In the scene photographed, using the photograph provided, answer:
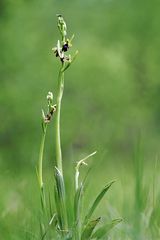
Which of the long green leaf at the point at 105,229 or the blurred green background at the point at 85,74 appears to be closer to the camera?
the long green leaf at the point at 105,229

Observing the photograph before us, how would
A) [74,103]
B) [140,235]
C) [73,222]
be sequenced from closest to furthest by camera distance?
[140,235] < [73,222] < [74,103]

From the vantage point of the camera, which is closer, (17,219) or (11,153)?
(17,219)

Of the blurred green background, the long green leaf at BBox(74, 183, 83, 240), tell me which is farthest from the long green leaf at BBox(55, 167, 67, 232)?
the blurred green background

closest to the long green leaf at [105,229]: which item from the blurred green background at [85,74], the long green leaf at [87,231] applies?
the long green leaf at [87,231]

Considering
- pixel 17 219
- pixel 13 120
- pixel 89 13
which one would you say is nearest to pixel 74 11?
pixel 89 13

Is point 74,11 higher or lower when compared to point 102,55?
higher

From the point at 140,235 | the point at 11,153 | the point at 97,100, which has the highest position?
the point at 97,100

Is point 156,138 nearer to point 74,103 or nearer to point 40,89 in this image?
point 74,103

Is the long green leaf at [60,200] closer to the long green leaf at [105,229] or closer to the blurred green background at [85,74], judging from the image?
the long green leaf at [105,229]
